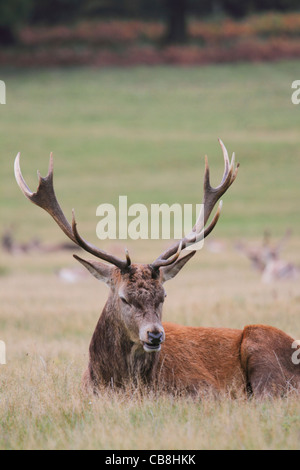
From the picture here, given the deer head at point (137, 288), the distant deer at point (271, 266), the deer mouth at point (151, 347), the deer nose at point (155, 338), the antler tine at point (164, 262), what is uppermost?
the distant deer at point (271, 266)

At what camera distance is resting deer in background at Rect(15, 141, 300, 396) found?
6.47m

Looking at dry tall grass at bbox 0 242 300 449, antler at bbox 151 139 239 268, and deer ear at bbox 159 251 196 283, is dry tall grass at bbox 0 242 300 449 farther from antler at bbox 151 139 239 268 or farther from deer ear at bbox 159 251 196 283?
antler at bbox 151 139 239 268

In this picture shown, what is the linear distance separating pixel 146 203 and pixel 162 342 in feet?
91.7

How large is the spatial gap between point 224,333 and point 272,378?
668 mm

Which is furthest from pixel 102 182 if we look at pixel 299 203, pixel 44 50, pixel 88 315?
pixel 88 315

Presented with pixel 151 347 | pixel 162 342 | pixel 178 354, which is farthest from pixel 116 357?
pixel 178 354

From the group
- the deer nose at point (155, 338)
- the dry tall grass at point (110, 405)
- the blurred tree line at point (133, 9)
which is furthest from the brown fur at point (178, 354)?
the blurred tree line at point (133, 9)

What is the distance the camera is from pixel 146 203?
113ft

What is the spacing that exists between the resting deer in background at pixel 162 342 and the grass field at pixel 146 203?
0.30 metres

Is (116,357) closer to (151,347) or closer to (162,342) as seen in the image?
(162,342)

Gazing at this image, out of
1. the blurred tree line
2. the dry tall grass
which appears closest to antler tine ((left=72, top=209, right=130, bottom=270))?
the dry tall grass

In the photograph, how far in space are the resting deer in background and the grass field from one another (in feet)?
0.97

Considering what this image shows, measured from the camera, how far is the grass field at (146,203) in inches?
227

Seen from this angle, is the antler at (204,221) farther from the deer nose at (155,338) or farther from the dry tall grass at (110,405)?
the dry tall grass at (110,405)
